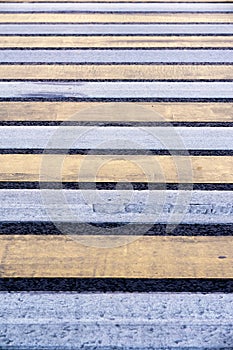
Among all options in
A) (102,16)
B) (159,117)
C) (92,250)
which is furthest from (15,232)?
(102,16)

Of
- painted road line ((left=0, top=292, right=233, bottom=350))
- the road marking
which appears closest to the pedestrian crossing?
painted road line ((left=0, top=292, right=233, bottom=350))

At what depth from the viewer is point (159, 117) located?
160 inches

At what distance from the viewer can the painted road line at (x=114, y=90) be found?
440 centimetres

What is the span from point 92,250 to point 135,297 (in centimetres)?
36

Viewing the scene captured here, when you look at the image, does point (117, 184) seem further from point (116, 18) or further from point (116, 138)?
point (116, 18)

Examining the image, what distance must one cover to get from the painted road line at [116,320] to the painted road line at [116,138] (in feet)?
4.40

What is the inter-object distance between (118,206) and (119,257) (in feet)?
1.44

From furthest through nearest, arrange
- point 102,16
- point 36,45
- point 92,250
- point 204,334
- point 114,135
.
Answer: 1. point 102,16
2. point 36,45
3. point 114,135
4. point 92,250
5. point 204,334

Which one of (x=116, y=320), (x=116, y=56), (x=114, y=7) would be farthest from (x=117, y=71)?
(x=116, y=320)

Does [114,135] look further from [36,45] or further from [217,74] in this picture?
[36,45]

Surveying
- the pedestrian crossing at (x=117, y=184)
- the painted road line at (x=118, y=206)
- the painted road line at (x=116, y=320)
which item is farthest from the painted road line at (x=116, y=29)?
the painted road line at (x=116, y=320)

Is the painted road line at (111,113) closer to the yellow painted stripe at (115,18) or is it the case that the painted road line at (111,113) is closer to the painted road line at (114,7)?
the yellow painted stripe at (115,18)

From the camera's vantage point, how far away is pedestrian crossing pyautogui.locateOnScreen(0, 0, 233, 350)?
7.81ft

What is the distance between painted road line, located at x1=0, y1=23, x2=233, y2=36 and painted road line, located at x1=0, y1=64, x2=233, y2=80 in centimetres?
88
